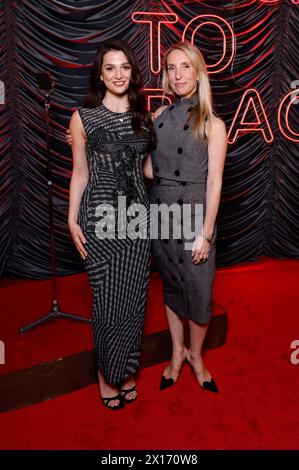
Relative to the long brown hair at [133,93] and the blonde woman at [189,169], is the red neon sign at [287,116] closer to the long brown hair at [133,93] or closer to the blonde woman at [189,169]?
the blonde woman at [189,169]

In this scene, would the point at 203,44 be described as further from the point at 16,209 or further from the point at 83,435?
the point at 83,435

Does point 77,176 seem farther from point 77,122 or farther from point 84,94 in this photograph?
point 84,94

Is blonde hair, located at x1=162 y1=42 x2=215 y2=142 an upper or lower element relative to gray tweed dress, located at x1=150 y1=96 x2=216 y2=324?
upper

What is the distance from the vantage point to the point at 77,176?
6.77 ft

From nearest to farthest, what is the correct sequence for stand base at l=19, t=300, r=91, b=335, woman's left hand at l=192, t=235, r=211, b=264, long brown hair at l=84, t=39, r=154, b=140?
long brown hair at l=84, t=39, r=154, b=140 < woman's left hand at l=192, t=235, r=211, b=264 < stand base at l=19, t=300, r=91, b=335

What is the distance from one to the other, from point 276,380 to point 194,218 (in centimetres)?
113

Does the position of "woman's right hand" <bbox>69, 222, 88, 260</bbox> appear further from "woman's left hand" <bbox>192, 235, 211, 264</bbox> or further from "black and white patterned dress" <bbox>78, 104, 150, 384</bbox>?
"woman's left hand" <bbox>192, 235, 211, 264</bbox>

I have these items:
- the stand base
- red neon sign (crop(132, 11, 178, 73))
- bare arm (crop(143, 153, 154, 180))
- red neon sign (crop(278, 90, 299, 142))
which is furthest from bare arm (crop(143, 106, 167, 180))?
red neon sign (crop(278, 90, 299, 142))

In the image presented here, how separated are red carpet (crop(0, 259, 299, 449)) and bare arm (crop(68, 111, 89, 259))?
2.45 feet

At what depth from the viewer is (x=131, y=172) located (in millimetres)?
2018

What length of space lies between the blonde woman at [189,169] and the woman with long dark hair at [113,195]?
0.38 ft

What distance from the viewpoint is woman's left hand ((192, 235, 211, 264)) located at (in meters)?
2.10

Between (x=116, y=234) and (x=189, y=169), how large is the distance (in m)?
0.47
